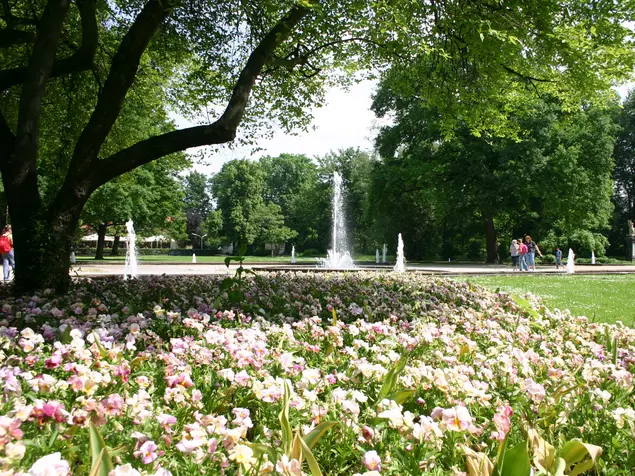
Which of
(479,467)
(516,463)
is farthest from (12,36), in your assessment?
(516,463)

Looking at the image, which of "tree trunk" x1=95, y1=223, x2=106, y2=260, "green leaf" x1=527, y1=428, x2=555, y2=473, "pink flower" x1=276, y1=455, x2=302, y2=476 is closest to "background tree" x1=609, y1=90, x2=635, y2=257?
"tree trunk" x1=95, y1=223, x2=106, y2=260

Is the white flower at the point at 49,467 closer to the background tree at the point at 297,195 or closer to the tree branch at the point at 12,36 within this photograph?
the tree branch at the point at 12,36

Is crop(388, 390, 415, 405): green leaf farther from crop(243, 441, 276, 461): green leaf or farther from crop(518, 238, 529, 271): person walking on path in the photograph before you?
crop(518, 238, 529, 271): person walking on path

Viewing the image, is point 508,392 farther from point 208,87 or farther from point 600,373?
point 208,87

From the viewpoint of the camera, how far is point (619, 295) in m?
10.8

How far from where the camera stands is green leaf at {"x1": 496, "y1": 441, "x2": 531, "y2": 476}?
1.41m

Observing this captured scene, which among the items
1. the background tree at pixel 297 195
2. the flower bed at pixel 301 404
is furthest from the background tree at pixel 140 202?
the flower bed at pixel 301 404

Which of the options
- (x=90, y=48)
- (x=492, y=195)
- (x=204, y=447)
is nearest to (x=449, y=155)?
(x=492, y=195)

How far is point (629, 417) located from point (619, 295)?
10.1m

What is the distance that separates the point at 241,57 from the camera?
10859mm

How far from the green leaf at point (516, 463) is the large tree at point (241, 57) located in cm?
624

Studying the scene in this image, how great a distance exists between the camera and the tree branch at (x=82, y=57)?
303 inches

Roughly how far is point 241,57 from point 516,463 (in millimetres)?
10748

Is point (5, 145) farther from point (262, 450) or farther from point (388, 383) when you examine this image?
point (262, 450)
